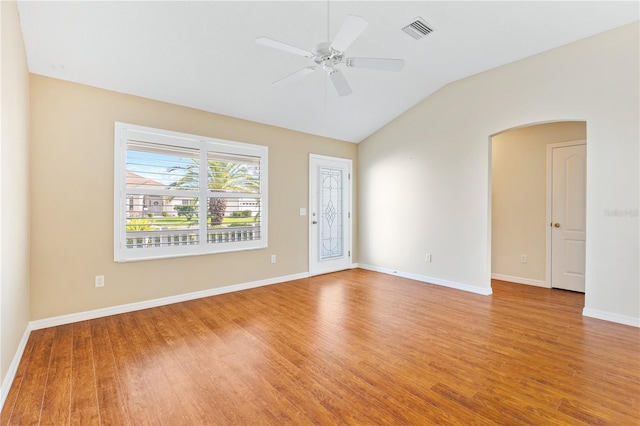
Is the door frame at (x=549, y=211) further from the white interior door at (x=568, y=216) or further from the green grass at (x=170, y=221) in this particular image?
the green grass at (x=170, y=221)

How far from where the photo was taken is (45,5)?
94.3 inches

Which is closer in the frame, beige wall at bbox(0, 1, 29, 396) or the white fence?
beige wall at bbox(0, 1, 29, 396)

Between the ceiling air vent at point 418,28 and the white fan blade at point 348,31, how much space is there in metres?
1.40

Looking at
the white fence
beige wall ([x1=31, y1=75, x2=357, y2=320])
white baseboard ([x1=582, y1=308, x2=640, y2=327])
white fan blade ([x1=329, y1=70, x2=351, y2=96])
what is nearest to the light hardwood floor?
white baseboard ([x1=582, y1=308, x2=640, y2=327])

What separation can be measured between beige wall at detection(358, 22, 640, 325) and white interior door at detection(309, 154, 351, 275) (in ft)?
1.33

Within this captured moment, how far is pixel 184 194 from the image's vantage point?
3.86 metres

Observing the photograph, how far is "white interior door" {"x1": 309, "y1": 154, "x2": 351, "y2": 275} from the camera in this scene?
5289mm

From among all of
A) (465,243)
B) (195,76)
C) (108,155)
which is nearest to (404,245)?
(465,243)

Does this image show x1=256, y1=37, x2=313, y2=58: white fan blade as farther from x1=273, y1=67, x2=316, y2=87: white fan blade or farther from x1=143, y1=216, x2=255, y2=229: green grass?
x1=143, y1=216, x2=255, y2=229: green grass

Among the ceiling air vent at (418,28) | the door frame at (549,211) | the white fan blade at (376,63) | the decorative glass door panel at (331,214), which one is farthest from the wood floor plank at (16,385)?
the door frame at (549,211)

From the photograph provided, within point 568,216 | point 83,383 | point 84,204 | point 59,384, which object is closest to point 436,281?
point 568,216

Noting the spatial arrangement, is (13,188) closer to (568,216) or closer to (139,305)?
(139,305)

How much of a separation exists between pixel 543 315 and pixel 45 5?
567 centimetres

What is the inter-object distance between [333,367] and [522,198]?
4.33 meters
